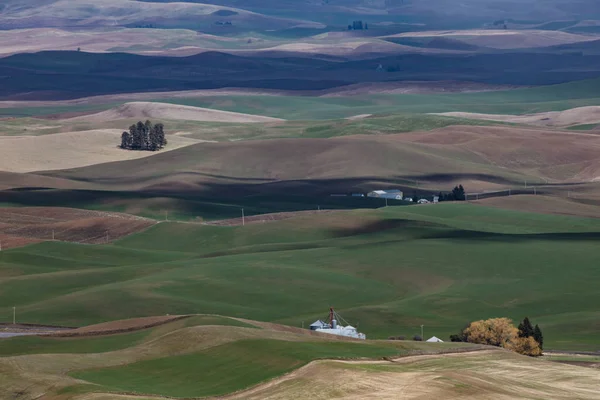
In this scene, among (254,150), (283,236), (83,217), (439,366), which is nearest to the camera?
(439,366)

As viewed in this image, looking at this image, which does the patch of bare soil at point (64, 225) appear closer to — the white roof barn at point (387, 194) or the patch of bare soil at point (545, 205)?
the white roof barn at point (387, 194)

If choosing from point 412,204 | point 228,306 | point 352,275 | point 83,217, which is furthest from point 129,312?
point 412,204

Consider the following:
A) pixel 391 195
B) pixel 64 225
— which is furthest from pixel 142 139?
pixel 64 225

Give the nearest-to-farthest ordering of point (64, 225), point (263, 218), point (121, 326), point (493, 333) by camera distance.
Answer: point (493, 333)
point (121, 326)
point (64, 225)
point (263, 218)

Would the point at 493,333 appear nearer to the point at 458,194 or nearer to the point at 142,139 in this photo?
the point at 458,194

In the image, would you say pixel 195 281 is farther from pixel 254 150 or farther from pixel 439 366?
pixel 254 150

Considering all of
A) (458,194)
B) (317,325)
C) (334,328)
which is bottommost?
(317,325)
